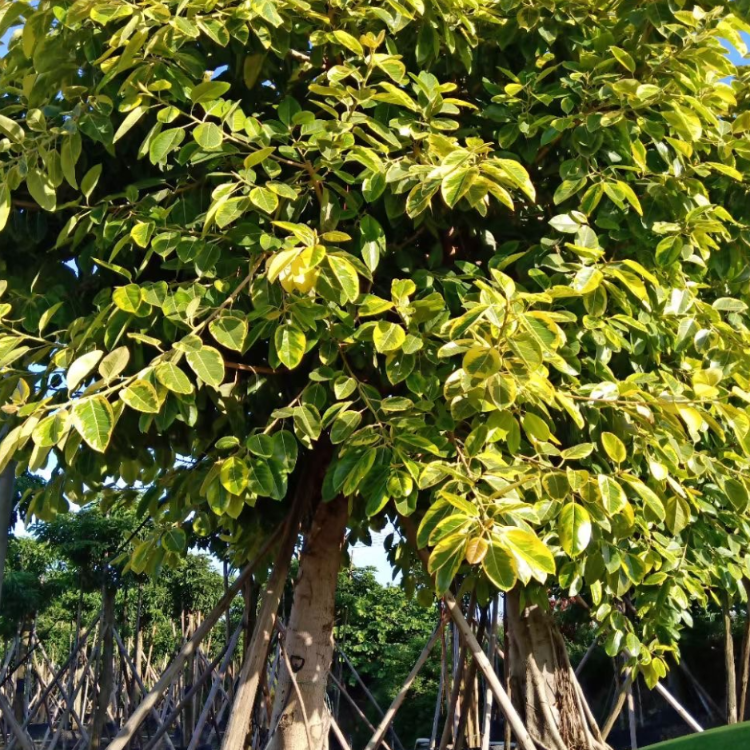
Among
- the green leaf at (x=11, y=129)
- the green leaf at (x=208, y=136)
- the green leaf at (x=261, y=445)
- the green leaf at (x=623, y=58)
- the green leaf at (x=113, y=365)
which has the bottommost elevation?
the green leaf at (x=261, y=445)

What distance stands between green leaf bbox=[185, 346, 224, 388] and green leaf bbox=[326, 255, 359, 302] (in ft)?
1.16

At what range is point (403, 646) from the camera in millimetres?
15625

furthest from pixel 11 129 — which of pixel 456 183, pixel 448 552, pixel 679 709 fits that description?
pixel 679 709

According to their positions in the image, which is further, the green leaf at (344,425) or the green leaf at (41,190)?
the green leaf at (41,190)

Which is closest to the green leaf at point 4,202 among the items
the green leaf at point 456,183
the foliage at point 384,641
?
the green leaf at point 456,183

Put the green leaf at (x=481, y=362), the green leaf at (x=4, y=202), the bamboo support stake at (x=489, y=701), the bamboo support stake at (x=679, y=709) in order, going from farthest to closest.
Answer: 1. the bamboo support stake at (x=679, y=709)
2. the bamboo support stake at (x=489, y=701)
3. the green leaf at (x=4, y=202)
4. the green leaf at (x=481, y=362)

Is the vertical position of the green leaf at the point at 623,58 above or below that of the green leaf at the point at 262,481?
above

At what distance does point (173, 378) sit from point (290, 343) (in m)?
0.30

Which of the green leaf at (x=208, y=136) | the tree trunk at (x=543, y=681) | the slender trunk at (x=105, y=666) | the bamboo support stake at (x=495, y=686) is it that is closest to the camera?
the green leaf at (x=208, y=136)

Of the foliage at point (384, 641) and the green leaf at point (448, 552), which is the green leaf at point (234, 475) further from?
the foliage at point (384, 641)

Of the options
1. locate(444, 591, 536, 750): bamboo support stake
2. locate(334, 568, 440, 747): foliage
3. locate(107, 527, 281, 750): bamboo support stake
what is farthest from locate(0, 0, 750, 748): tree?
locate(334, 568, 440, 747): foliage

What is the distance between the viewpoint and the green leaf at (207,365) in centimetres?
201

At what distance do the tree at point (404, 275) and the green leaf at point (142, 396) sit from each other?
0.03 feet

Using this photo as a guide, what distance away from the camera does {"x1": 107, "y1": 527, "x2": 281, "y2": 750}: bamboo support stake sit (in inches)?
106
